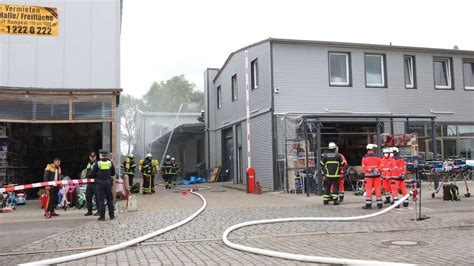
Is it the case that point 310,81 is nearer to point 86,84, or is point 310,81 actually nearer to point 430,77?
point 430,77

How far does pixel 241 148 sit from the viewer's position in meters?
23.3

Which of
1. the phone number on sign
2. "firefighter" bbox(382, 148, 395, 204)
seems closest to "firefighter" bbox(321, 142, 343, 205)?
"firefighter" bbox(382, 148, 395, 204)

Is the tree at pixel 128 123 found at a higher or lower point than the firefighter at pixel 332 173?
higher

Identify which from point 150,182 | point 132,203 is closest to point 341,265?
point 132,203

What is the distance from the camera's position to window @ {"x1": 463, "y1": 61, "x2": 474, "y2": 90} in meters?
22.1

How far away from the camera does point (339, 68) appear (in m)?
20.0

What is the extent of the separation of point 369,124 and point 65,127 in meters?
14.3

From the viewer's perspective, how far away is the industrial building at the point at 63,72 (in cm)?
1412

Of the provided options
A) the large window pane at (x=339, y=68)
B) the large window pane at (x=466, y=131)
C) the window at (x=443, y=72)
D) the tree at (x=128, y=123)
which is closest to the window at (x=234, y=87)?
the large window pane at (x=339, y=68)

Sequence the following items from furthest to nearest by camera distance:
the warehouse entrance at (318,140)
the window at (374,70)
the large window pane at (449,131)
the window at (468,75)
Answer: the window at (468,75), the large window pane at (449,131), the window at (374,70), the warehouse entrance at (318,140)

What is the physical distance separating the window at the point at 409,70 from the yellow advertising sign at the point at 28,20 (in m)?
15.3

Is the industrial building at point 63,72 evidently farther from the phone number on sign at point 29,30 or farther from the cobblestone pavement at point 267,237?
the cobblestone pavement at point 267,237

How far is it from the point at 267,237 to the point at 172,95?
68.4m

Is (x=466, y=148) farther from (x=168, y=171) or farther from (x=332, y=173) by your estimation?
(x=168, y=171)
